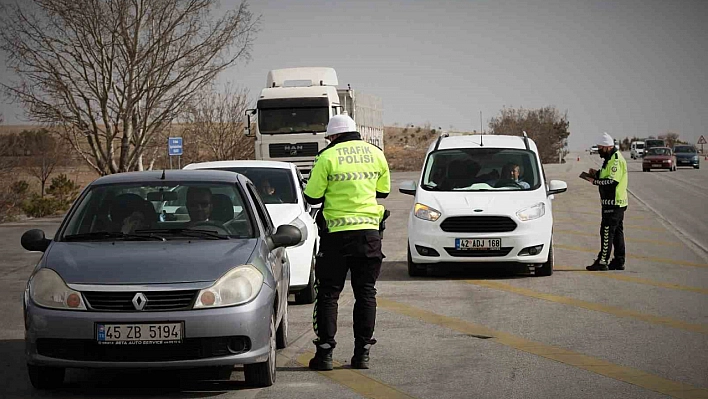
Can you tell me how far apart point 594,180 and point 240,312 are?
9863mm

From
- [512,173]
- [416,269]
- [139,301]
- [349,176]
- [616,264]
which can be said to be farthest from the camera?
[616,264]

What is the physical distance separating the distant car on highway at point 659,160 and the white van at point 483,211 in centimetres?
5213

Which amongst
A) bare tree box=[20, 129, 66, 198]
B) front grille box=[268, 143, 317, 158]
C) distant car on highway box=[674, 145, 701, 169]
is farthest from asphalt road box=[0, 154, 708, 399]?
distant car on highway box=[674, 145, 701, 169]

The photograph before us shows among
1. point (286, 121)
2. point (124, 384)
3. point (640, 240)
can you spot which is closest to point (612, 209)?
point (640, 240)

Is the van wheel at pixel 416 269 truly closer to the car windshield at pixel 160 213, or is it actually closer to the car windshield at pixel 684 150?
the car windshield at pixel 160 213

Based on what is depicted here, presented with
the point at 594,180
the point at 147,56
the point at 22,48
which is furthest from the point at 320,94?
the point at 594,180

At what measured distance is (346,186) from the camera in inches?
343

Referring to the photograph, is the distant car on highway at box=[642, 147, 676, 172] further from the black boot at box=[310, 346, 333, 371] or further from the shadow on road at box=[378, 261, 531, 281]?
the black boot at box=[310, 346, 333, 371]

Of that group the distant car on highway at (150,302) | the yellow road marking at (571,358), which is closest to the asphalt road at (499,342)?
the yellow road marking at (571,358)

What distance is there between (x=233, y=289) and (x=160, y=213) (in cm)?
147

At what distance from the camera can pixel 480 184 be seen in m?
15.6

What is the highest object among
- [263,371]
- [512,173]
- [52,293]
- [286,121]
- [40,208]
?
[286,121]

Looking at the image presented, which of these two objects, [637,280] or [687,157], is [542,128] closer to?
[687,157]

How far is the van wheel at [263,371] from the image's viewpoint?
304 inches
